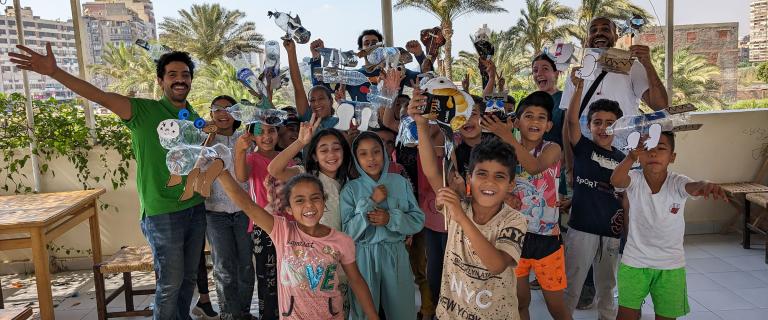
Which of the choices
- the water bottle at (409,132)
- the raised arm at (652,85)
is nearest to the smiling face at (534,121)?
the water bottle at (409,132)

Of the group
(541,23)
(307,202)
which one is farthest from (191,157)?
(541,23)

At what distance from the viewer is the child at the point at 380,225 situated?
78.6 inches

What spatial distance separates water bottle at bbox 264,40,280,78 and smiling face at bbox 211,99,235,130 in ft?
0.83

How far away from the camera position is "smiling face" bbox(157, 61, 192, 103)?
2236 millimetres

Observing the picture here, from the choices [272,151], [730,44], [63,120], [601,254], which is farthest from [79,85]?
[730,44]

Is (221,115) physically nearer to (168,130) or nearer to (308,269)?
(168,130)

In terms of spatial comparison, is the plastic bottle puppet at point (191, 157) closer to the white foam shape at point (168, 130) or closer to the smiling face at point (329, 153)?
the white foam shape at point (168, 130)

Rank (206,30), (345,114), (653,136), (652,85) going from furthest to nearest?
(206,30) → (652,85) → (345,114) → (653,136)

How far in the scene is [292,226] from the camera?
1.81 m

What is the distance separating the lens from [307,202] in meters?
1.74

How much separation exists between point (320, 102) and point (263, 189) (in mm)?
499

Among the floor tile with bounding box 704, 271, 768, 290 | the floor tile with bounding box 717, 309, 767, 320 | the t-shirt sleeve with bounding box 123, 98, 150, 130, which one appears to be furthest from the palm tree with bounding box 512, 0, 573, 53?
the t-shirt sleeve with bounding box 123, 98, 150, 130

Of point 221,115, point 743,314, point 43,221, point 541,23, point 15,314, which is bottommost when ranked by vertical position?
point 743,314

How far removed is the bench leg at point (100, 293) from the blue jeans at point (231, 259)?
2.30ft
